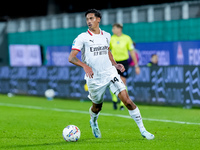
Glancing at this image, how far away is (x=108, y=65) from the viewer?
27.8 feet

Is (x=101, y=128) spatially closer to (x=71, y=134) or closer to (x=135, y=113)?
(x=71, y=134)

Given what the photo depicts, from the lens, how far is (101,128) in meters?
10.2

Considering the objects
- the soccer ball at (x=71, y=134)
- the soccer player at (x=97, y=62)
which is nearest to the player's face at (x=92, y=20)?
the soccer player at (x=97, y=62)

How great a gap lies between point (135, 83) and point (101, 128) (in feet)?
21.3

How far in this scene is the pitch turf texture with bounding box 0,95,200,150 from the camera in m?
7.92

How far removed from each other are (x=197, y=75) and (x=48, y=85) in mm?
7282

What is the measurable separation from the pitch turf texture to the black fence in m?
0.51

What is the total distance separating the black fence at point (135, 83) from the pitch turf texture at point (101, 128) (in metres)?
0.51

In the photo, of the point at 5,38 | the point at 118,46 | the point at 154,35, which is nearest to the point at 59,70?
the point at 154,35

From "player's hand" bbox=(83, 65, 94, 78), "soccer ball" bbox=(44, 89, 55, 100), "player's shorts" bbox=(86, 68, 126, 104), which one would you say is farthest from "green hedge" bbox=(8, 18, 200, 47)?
"player's hand" bbox=(83, 65, 94, 78)

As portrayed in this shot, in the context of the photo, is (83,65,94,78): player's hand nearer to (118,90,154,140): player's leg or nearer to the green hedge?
(118,90,154,140): player's leg

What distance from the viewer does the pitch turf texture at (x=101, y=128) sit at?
7.92m

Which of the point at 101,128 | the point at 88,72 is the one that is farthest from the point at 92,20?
the point at 101,128

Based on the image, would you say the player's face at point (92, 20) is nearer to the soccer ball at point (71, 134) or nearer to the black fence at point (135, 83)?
the soccer ball at point (71, 134)
